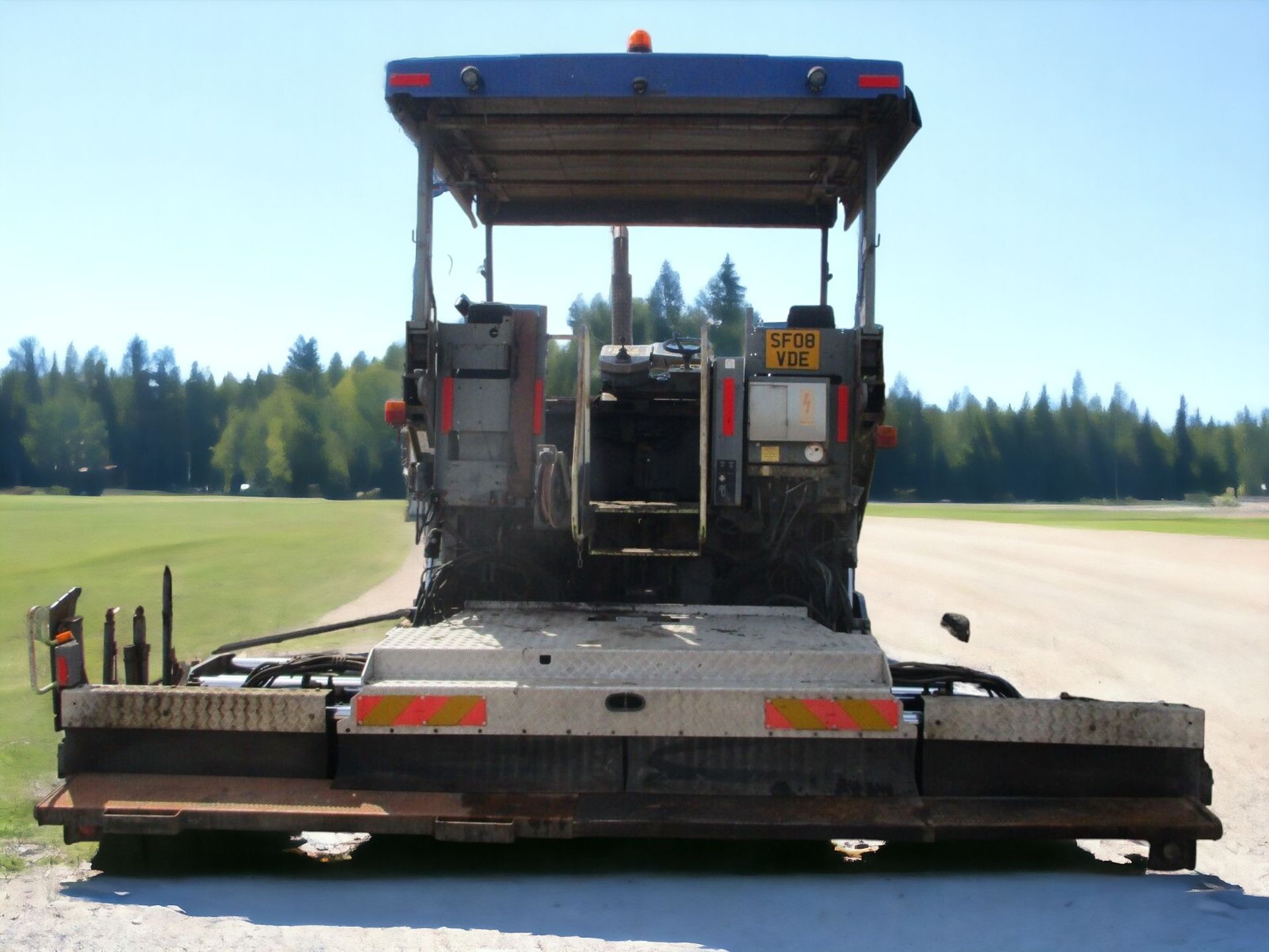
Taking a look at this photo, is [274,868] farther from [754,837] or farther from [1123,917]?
[1123,917]

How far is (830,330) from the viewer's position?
19.6 feet

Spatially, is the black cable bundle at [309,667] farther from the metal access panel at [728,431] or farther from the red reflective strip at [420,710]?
the metal access panel at [728,431]

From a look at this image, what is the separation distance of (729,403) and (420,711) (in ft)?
7.08

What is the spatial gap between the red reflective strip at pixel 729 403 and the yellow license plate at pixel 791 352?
8.1 inches

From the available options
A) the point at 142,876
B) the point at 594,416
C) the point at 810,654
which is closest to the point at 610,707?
the point at 810,654

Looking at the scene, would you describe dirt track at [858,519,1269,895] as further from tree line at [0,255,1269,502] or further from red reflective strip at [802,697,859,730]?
tree line at [0,255,1269,502]

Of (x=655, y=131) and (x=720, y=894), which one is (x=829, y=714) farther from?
(x=655, y=131)

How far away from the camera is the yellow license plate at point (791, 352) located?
595cm

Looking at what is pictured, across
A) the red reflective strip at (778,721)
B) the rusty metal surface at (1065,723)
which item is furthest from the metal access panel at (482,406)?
the rusty metal surface at (1065,723)

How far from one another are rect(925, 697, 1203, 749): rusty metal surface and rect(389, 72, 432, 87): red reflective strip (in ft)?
11.9

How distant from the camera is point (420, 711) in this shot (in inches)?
190

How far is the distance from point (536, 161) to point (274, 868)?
413 centimetres

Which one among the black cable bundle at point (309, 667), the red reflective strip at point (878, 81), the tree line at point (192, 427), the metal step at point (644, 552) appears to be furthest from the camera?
the tree line at point (192, 427)

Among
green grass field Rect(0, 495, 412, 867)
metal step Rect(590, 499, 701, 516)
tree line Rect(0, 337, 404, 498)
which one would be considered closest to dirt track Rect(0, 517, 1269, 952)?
green grass field Rect(0, 495, 412, 867)
